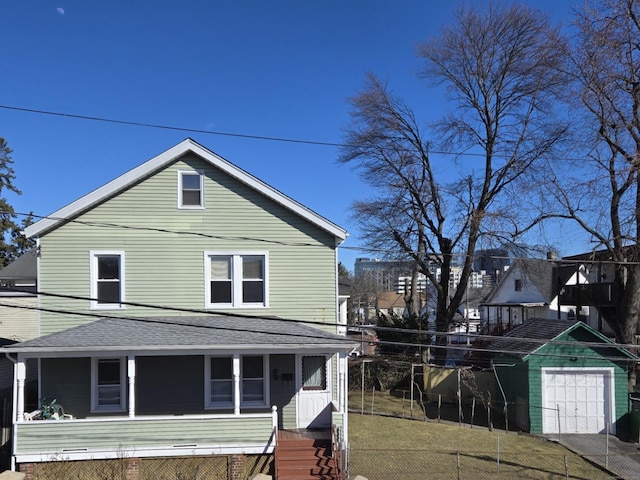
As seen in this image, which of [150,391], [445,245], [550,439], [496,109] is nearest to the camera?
[150,391]

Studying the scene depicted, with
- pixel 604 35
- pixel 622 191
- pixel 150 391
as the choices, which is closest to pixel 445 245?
pixel 622 191

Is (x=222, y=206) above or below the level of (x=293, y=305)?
above

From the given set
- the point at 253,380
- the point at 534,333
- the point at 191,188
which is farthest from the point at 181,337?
the point at 534,333

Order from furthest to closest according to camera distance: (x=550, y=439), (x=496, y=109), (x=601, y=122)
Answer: (x=496, y=109) < (x=601, y=122) < (x=550, y=439)

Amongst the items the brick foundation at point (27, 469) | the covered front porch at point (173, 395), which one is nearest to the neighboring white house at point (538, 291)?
the covered front porch at point (173, 395)

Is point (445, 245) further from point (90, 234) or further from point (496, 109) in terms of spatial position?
point (90, 234)

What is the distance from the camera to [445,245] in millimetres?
29359

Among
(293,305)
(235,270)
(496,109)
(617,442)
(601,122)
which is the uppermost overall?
(496,109)

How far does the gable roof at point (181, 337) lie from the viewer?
14.0 metres

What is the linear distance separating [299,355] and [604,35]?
16.4 meters

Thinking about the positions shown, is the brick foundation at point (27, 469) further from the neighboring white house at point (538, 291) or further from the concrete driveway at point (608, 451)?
the neighboring white house at point (538, 291)

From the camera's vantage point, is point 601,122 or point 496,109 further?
point 496,109

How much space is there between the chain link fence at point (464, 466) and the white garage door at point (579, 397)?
351 centimetres

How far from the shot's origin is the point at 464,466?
581 inches
